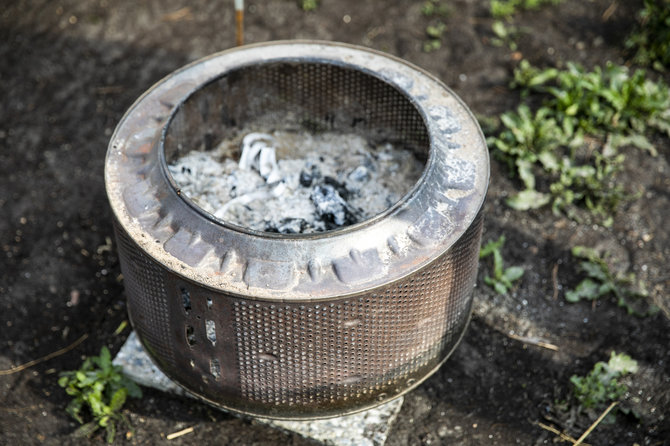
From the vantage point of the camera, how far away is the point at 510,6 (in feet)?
17.8

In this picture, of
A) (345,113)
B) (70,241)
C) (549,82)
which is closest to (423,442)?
(345,113)

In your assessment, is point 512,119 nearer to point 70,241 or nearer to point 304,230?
point 304,230

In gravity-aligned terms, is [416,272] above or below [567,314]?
above

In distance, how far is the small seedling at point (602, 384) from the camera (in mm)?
3385

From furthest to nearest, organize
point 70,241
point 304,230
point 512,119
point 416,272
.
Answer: point 512,119
point 70,241
point 304,230
point 416,272

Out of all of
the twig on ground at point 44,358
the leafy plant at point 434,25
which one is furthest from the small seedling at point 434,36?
the twig on ground at point 44,358

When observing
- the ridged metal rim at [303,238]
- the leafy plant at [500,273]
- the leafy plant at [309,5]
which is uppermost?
the ridged metal rim at [303,238]

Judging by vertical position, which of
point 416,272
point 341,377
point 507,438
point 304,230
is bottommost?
point 507,438

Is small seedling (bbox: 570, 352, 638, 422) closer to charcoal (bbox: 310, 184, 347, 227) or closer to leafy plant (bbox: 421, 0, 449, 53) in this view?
charcoal (bbox: 310, 184, 347, 227)

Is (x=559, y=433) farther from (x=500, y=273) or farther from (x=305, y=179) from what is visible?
(x=305, y=179)

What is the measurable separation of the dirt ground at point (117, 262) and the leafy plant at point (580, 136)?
0.11m

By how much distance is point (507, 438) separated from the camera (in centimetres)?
334

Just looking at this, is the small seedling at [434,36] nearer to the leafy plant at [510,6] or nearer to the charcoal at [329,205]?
the leafy plant at [510,6]

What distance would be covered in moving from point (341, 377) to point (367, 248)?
0.56 meters
